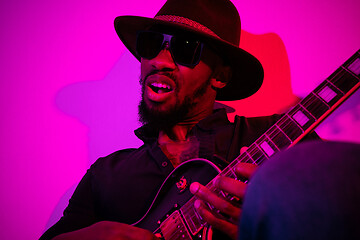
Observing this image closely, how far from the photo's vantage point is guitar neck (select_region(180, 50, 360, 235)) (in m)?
0.81

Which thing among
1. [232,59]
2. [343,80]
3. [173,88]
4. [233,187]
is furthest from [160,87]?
[343,80]

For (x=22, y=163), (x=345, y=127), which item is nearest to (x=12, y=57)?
(x=22, y=163)

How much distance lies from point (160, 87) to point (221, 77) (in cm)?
44

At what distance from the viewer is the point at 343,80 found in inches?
32.6

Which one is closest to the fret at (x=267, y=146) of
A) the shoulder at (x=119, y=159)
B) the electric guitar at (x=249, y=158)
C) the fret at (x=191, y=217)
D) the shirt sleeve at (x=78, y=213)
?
the electric guitar at (x=249, y=158)

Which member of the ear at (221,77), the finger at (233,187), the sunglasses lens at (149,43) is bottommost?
the finger at (233,187)

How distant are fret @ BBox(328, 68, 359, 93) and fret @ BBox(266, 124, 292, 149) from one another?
0.24 meters

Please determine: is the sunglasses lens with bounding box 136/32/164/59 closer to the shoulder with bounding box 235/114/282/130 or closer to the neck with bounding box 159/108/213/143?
the neck with bounding box 159/108/213/143

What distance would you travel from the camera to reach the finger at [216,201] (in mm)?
825

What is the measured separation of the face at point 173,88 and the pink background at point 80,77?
40 centimetres

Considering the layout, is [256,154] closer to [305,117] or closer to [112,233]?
[305,117]

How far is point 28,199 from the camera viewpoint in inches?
77.5

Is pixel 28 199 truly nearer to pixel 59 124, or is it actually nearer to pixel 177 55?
pixel 59 124

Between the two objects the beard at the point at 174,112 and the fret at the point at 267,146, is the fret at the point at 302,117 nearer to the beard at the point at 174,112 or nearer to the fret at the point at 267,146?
the fret at the point at 267,146
